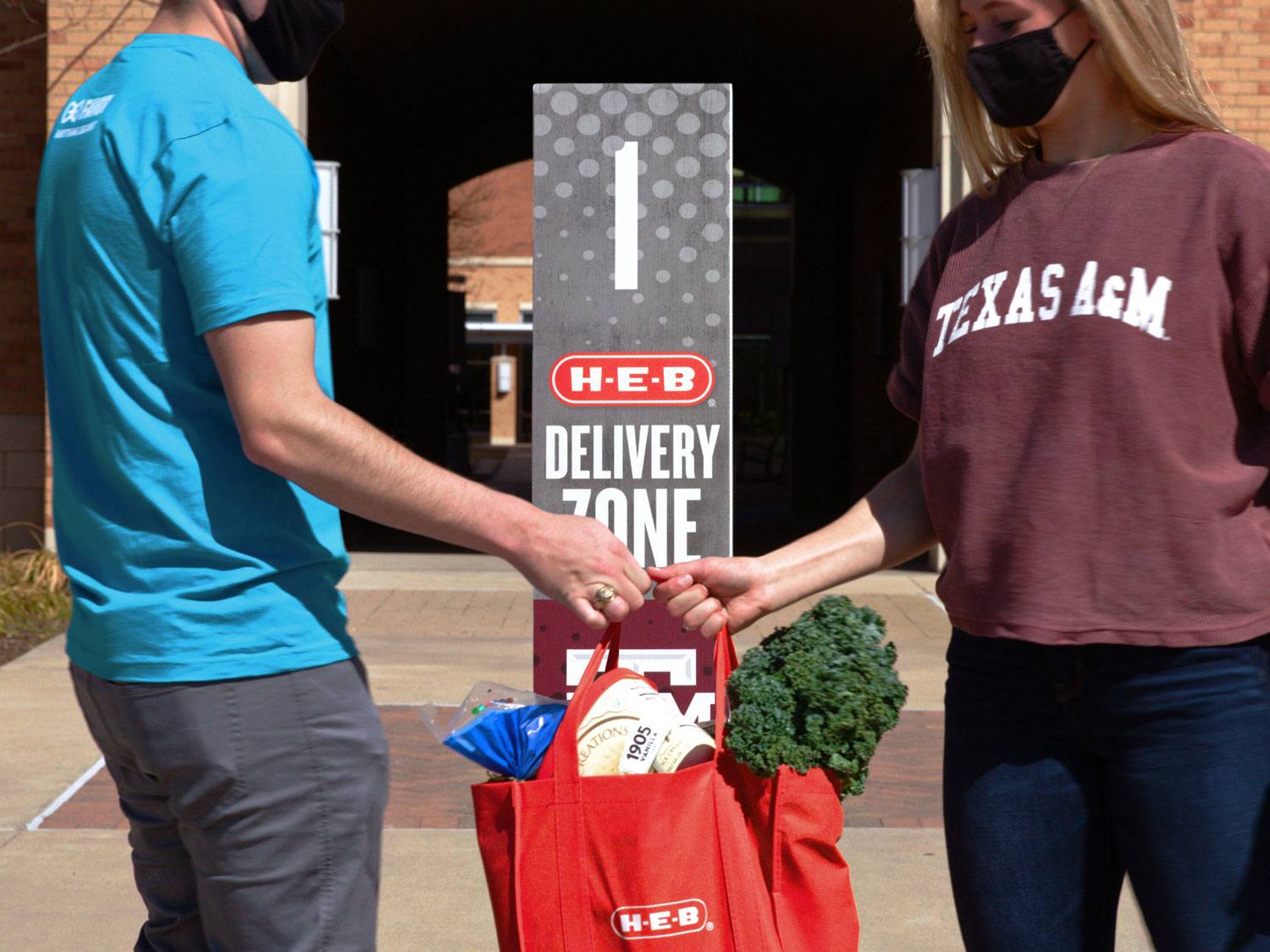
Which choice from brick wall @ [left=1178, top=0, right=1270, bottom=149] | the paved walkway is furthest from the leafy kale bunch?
brick wall @ [left=1178, top=0, right=1270, bottom=149]

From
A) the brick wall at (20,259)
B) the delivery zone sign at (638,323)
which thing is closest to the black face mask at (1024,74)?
the delivery zone sign at (638,323)

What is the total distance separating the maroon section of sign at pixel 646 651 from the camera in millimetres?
4816

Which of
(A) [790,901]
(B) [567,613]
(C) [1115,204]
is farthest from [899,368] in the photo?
(B) [567,613]

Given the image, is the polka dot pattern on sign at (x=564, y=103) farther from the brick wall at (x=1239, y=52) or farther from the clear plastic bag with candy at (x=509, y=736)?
the brick wall at (x=1239, y=52)

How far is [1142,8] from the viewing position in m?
2.11

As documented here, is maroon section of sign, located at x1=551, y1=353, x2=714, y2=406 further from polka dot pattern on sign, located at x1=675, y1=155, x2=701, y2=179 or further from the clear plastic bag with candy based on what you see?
the clear plastic bag with candy

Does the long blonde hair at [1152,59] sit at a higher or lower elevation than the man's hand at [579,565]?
higher

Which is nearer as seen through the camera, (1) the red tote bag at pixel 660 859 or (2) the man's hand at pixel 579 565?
(1) the red tote bag at pixel 660 859

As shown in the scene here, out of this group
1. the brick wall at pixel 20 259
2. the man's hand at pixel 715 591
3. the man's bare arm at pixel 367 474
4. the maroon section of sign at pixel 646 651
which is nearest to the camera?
the man's bare arm at pixel 367 474

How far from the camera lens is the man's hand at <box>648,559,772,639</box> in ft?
8.05

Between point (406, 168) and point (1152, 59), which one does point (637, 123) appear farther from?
point (406, 168)

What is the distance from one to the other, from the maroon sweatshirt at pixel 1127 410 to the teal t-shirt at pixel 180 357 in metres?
0.93

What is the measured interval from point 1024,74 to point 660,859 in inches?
48.3

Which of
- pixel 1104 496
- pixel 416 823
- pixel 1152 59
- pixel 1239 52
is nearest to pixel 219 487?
pixel 1104 496
